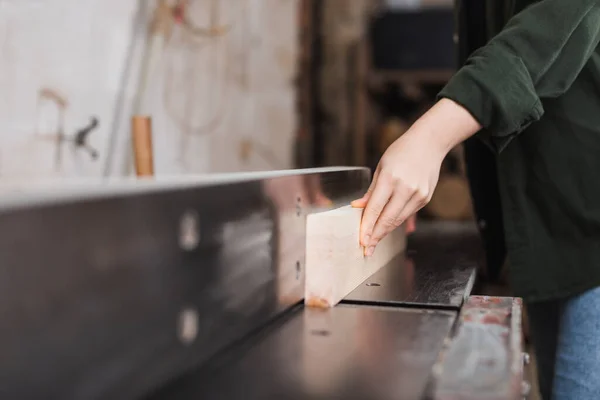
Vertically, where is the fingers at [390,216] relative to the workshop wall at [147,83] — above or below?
below

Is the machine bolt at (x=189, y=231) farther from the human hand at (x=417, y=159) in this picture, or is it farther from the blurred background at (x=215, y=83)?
the human hand at (x=417, y=159)

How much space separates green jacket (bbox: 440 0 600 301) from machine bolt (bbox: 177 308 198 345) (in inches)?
16.3

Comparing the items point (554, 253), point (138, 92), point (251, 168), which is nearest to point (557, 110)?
point (554, 253)

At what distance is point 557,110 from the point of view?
0.97 metres

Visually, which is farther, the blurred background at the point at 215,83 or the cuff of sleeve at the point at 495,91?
the blurred background at the point at 215,83

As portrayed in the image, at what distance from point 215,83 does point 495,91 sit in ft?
5.55

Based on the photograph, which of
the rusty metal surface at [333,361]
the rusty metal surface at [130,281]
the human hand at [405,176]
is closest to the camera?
the rusty metal surface at [130,281]

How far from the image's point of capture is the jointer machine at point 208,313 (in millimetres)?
422

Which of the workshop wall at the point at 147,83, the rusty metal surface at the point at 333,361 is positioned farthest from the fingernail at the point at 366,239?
the workshop wall at the point at 147,83

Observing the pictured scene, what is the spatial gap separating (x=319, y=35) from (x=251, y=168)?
3.92ft

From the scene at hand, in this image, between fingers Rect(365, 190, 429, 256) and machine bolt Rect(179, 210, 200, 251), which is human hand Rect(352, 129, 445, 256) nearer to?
fingers Rect(365, 190, 429, 256)

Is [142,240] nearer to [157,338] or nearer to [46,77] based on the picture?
[157,338]

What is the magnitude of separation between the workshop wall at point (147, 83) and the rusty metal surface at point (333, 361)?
2.42 feet

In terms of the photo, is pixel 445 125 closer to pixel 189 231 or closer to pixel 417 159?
pixel 417 159
